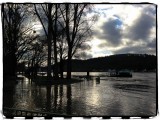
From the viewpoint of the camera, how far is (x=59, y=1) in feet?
20.5

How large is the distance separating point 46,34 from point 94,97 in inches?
36.6

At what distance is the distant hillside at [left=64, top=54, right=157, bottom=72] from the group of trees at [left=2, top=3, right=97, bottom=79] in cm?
21

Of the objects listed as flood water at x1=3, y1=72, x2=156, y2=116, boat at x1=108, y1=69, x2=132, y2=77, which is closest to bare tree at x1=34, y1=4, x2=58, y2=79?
flood water at x1=3, y1=72, x2=156, y2=116

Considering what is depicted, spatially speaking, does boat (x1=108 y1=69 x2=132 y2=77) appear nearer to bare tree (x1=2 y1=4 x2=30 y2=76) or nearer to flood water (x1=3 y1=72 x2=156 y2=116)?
flood water (x1=3 y1=72 x2=156 y2=116)

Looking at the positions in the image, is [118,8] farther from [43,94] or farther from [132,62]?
[43,94]

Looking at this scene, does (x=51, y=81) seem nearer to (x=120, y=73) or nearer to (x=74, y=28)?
(x=74, y=28)

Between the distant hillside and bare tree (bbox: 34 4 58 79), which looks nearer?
the distant hillside

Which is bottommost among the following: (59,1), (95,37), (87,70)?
(87,70)

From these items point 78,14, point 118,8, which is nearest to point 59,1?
point 78,14

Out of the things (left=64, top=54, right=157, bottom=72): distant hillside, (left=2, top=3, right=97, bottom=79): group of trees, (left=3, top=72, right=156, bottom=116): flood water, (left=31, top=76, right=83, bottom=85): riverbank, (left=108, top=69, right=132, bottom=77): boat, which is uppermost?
(left=2, top=3, right=97, bottom=79): group of trees

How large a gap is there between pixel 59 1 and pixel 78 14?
0.96 feet

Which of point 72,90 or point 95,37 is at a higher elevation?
point 95,37

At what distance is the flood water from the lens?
6246mm

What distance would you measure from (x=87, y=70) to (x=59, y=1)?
86 centimetres
